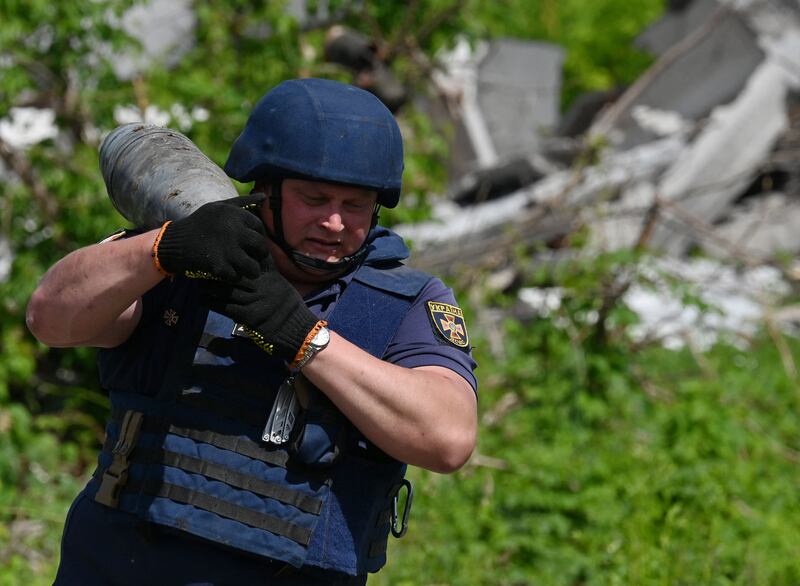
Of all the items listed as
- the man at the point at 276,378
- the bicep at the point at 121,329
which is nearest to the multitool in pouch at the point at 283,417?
the man at the point at 276,378

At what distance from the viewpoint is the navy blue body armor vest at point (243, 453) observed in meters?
2.14

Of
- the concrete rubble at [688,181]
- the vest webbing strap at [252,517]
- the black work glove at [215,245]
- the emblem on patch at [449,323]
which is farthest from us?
the concrete rubble at [688,181]

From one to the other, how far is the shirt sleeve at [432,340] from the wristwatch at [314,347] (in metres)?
0.23

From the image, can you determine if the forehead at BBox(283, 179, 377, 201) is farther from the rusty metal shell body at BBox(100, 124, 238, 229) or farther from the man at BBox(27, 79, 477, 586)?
the rusty metal shell body at BBox(100, 124, 238, 229)

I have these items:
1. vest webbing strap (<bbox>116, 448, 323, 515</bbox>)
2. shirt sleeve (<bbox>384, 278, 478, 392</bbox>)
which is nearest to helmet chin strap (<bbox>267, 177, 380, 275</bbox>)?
shirt sleeve (<bbox>384, 278, 478, 392</bbox>)

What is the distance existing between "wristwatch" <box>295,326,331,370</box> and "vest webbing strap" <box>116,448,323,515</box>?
286 mm

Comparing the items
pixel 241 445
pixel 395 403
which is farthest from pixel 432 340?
pixel 241 445

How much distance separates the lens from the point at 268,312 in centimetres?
200

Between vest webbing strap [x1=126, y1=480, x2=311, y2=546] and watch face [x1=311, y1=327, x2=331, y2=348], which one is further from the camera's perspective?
vest webbing strap [x1=126, y1=480, x2=311, y2=546]

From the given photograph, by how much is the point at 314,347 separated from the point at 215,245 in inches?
10.2

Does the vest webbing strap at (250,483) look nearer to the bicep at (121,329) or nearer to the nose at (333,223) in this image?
the bicep at (121,329)

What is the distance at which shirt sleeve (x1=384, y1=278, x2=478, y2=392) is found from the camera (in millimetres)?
2197

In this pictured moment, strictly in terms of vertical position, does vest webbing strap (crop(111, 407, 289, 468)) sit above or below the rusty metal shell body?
below

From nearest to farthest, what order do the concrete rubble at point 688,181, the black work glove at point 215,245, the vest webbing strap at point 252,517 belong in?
the black work glove at point 215,245 < the vest webbing strap at point 252,517 < the concrete rubble at point 688,181
